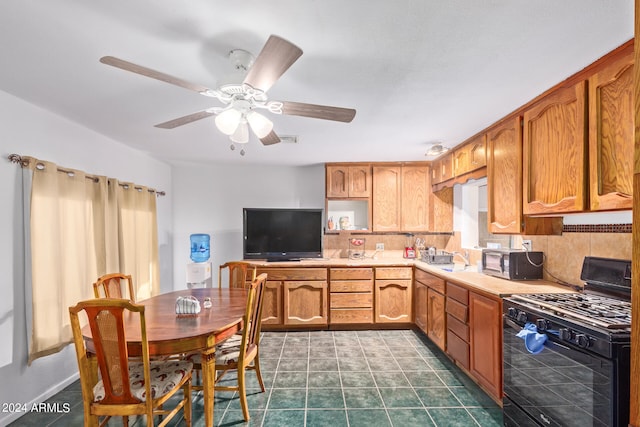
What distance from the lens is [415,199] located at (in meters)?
4.21

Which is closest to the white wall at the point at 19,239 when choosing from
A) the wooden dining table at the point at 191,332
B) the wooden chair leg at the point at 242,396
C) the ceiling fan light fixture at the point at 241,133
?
the wooden dining table at the point at 191,332

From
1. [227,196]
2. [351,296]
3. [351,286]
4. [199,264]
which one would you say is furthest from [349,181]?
[199,264]

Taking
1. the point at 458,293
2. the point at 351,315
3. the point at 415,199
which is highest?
the point at 415,199

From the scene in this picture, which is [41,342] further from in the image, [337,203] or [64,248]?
[337,203]

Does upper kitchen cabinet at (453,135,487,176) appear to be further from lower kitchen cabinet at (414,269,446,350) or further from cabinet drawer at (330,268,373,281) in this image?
cabinet drawer at (330,268,373,281)

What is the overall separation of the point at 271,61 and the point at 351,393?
7.74ft

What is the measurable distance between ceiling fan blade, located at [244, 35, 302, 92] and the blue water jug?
11.6ft

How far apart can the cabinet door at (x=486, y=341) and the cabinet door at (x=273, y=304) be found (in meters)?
2.16

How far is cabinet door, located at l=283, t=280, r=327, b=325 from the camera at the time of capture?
150 inches

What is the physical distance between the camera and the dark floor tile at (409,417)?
2.05 m

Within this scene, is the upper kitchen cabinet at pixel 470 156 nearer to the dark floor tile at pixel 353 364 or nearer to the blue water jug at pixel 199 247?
the dark floor tile at pixel 353 364

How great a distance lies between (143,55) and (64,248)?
174 cm

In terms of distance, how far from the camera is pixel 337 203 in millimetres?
4531

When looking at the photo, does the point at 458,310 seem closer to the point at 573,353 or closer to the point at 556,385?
the point at 556,385
